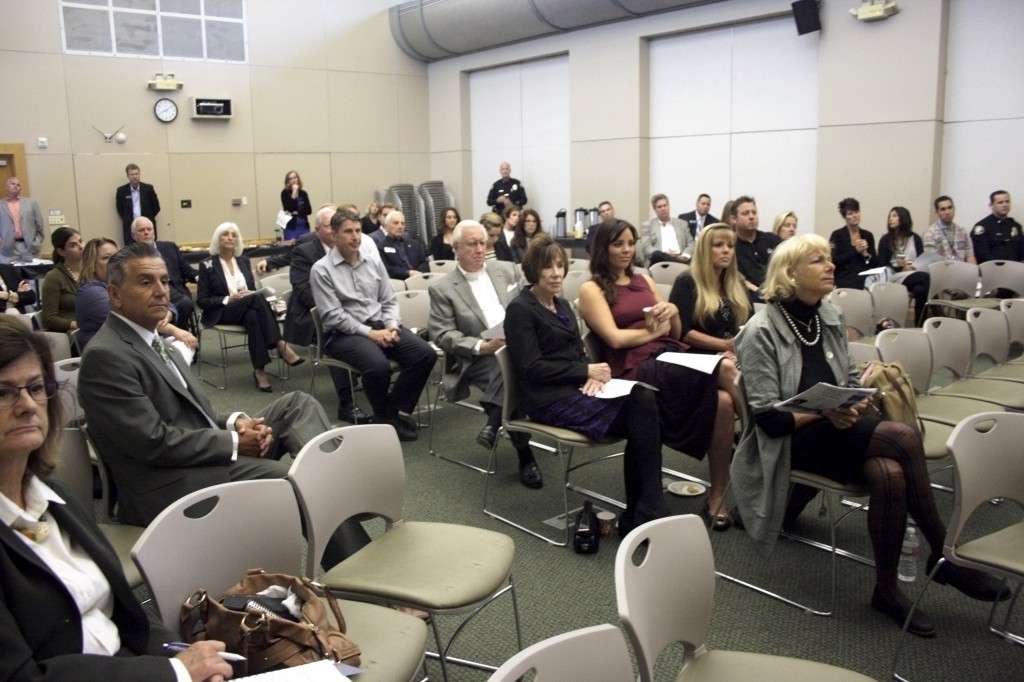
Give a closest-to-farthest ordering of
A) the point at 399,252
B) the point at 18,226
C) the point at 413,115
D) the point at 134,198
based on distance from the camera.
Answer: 1. the point at 399,252
2. the point at 18,226
3. the point at 134,198
4. the point at 413,115

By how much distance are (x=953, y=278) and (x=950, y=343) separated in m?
3.16

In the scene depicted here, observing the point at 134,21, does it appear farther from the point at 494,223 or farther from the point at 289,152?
the point at 494,223

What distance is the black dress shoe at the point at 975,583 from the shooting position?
9.53 ft

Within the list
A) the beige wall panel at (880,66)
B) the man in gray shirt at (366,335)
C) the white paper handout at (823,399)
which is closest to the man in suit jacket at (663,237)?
the beige wall panel at (880,66)

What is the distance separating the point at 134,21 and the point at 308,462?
38.3ft

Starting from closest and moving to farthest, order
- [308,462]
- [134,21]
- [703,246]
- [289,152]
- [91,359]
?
[308,462] → [91,359] → [703,246] → [134,21] → [289,152]

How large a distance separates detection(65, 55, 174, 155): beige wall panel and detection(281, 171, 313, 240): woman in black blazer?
6.04 feet

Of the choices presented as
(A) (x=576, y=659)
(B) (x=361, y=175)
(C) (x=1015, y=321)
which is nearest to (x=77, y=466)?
(A) (x=576, y=659)

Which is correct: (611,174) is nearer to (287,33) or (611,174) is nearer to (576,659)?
(287,33)

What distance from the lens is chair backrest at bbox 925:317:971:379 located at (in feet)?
14.5

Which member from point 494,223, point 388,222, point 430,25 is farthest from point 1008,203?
point 430,25

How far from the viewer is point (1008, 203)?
27.1 ft

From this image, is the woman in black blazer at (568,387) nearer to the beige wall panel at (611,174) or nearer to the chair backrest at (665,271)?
the chair backrest at (665,271)

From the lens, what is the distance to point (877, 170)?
9.16 m
